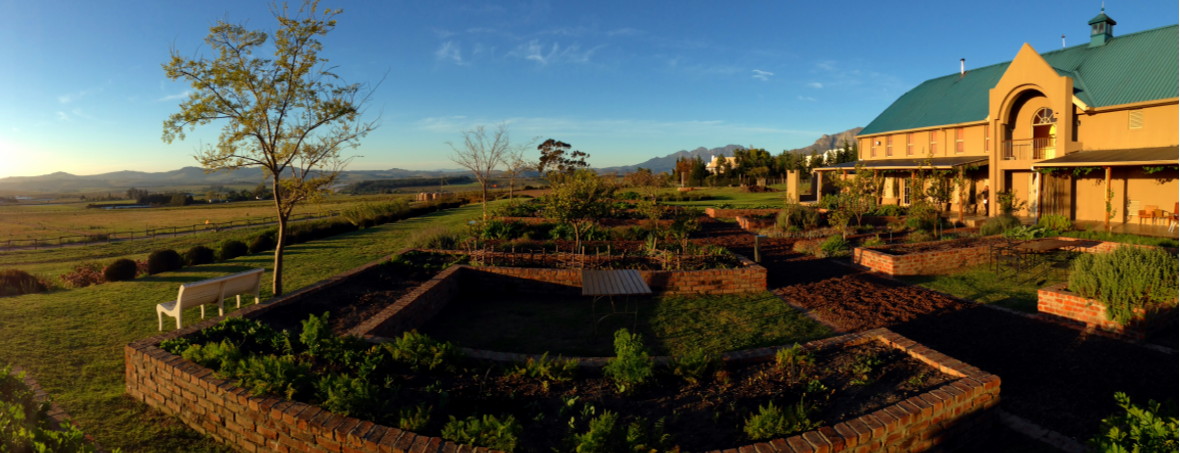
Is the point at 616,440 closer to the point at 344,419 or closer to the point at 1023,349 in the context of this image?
the point at 344,419

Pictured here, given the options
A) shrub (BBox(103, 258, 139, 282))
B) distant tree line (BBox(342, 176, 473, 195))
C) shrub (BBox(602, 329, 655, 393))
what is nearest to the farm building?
shrub (BBox(602, 329, 655, 393))

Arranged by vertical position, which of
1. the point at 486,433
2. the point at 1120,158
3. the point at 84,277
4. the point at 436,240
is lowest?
the point at 486,433

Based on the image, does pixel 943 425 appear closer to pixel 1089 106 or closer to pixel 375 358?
pixel 375 358

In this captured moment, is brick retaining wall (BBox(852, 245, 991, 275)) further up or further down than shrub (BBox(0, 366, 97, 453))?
further down

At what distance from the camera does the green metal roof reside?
18.9 meters

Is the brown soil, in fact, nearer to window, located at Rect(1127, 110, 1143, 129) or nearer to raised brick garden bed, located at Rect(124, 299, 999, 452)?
raised brick garden bed, located at Rect(124, 299, 999, 452)

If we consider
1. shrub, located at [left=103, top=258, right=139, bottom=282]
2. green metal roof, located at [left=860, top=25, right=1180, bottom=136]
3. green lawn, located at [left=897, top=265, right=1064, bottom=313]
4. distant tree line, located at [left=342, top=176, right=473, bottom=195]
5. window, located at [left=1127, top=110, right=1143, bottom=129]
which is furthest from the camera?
distant tree line, located at [left=342, top=176, right=473, bottom=195]

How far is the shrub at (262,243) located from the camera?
17062 mm

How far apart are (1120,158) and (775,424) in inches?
808

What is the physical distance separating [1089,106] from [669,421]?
24.0 meters

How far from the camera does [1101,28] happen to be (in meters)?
23.0

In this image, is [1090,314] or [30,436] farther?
[1090,314]

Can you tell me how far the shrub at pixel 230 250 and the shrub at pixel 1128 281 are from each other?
760 inches

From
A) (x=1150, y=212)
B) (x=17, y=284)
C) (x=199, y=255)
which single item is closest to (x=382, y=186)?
(x=199, y=255)
